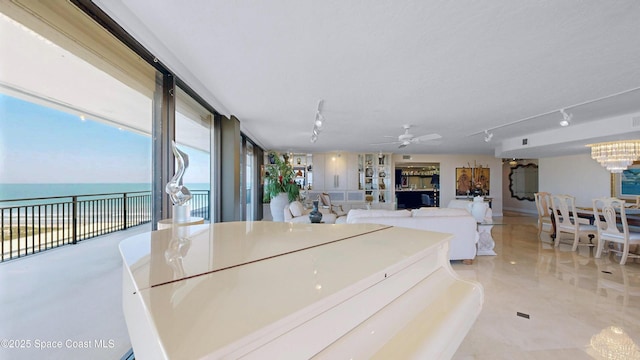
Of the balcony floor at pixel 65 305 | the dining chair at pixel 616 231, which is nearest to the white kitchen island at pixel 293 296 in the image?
the balcony floor at pixel 65 305

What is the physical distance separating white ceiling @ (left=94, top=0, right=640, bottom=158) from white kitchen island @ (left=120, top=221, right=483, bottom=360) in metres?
1.43

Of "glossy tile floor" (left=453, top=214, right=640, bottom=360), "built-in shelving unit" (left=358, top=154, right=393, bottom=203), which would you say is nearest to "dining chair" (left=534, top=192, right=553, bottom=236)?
"glossy tile floor" (left=453, top=214, right=640, bottom=360)

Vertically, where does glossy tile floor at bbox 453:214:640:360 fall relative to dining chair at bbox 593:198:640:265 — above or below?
below

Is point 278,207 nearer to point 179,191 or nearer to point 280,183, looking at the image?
point 280,183

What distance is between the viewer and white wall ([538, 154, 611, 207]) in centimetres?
657

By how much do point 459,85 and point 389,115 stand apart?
130cm

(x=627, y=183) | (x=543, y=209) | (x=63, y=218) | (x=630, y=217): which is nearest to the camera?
(x=63, y=218)

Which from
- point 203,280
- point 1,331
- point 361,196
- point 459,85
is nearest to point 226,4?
point 203,280

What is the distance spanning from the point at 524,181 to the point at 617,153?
20.0 feet

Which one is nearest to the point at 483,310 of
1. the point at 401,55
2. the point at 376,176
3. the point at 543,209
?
the point at 401,55

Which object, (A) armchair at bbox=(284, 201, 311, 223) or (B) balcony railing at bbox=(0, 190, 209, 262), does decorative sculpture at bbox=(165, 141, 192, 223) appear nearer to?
(B) balcony railing at bbox=(0, 190, 209, 262)

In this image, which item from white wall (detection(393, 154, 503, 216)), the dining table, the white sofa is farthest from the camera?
white wall (detection(393, 154, 503, 216))

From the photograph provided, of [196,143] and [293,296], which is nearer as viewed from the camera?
[293,296]

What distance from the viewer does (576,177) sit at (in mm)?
7055
